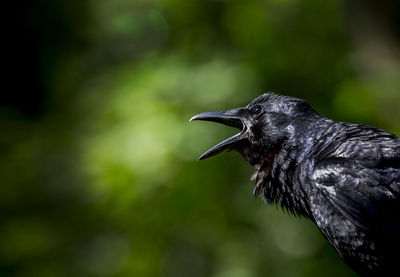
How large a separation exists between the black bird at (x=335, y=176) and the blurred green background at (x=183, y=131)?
4.83 feet

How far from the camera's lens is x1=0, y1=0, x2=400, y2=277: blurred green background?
5.03 meters

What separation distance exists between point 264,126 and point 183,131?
151 centimetres

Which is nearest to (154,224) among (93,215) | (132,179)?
(132,179)

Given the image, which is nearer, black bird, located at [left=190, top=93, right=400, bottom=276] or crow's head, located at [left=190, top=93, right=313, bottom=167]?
black bird, located at [left=190, top=93, right=400, bottom=276]

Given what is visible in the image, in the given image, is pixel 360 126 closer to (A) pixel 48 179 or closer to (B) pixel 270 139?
(B) pixel 270 139

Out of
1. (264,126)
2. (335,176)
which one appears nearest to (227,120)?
(264,126)

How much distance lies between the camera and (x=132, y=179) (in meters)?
5.02

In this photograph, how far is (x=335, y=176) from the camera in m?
3.00

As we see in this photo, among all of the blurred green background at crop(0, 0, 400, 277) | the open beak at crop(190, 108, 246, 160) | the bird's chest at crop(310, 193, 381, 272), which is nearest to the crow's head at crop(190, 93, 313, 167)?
the open beak at crop(190, 108, 246, 160)

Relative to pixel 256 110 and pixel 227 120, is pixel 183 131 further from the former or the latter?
pixel 256 110

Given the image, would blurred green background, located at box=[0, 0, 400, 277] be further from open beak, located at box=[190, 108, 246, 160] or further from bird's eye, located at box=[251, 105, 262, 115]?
bird's eye, located at box=[251, 105, 262, 115]

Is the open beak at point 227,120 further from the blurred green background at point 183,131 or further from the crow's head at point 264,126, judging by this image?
the blurred green background at point 183,131

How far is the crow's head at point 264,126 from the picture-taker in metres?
3.48

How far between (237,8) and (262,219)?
2.17m
